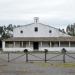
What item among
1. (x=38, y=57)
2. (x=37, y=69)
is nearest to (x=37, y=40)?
(x=38, y=57)

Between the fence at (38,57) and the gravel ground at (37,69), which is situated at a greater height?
the gravel ground at (37,69)

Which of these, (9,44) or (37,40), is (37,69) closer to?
(37,40)

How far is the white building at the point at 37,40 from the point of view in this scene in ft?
206

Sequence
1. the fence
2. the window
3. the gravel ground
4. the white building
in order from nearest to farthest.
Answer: the gravel ground
the fence
the white building
the window

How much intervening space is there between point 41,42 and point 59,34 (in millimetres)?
8043

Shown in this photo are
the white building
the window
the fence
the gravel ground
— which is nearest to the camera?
the gravel ground

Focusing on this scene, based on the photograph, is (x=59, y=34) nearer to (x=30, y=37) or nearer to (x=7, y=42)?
(x=30, y=37)

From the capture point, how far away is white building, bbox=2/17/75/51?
6281cm

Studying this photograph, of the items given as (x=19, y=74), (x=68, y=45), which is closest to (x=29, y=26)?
(x=68, y=45)

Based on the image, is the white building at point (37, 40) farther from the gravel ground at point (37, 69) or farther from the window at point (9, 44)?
the gravel ground at point (37, 69)

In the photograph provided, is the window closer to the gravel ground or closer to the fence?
the fence

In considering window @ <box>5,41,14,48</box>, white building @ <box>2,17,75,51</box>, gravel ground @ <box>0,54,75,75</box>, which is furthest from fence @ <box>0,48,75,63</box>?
window @ <box>5,41,14,48</box>

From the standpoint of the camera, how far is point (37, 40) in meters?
63.1

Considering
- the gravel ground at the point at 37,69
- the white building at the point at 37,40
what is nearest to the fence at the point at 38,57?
the gravel ground at the point at 37,69
